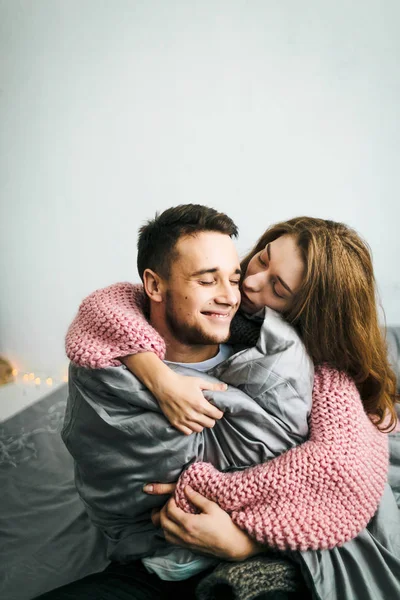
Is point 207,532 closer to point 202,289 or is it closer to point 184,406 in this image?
point 184,406

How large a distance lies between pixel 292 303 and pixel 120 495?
25.8 inches

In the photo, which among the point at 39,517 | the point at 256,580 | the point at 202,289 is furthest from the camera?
the point at 39,517

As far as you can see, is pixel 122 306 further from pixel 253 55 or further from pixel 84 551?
pixel 253 55

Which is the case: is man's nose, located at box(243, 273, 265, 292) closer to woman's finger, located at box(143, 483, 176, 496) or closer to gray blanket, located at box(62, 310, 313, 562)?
gray blanket, located at box(62, 310, 313, 562)

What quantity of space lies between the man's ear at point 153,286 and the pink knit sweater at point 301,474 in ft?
0.36

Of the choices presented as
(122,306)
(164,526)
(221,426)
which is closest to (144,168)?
(122,306)

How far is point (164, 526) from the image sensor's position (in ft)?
3.66

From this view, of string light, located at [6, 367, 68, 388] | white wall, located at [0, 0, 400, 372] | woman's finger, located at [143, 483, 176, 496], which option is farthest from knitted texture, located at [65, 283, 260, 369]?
string light, located at [6, 367, 68, 388]

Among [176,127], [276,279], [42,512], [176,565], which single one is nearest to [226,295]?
[276,279]

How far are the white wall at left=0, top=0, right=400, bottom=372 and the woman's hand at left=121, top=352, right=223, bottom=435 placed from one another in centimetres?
124

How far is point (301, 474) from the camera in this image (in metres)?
1.08

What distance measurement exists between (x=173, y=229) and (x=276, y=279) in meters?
0.31

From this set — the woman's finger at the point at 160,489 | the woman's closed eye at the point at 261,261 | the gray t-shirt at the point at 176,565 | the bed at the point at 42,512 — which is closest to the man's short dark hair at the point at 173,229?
the woman's closed eye at the point at 261,261

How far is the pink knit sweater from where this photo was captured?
1.05 metres
